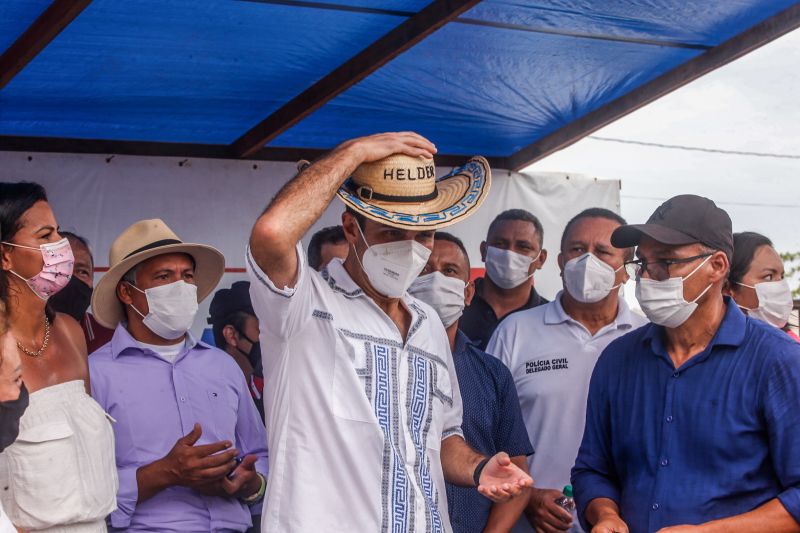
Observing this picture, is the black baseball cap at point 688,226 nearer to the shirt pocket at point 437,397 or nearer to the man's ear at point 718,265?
the man's ear at point 718,265

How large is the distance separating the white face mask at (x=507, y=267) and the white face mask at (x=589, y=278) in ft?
2.38

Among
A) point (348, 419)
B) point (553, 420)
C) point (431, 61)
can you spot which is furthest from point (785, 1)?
point (348, 419)

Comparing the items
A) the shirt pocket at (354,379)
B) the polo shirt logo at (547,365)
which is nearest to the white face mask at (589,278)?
the polo shirt logo at (547,365)

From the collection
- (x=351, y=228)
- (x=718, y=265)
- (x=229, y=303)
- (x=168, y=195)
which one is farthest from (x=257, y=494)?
(x=168, y=195)

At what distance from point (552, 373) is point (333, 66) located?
2082mm

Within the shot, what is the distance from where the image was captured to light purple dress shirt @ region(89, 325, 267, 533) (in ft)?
12.5

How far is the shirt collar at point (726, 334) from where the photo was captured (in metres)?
3.33

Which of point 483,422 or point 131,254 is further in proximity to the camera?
point 131,254

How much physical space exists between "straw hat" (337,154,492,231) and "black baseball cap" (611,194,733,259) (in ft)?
2.36

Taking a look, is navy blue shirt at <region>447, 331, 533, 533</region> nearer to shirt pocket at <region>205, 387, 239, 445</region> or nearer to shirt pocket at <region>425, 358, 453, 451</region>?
shirt pocket at <region>425, 358, 453, 451</region>

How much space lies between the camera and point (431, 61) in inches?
217

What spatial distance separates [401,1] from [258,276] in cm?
243

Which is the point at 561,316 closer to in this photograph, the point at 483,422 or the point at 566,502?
the point at 483,422

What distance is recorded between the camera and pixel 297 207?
274 centimetres
